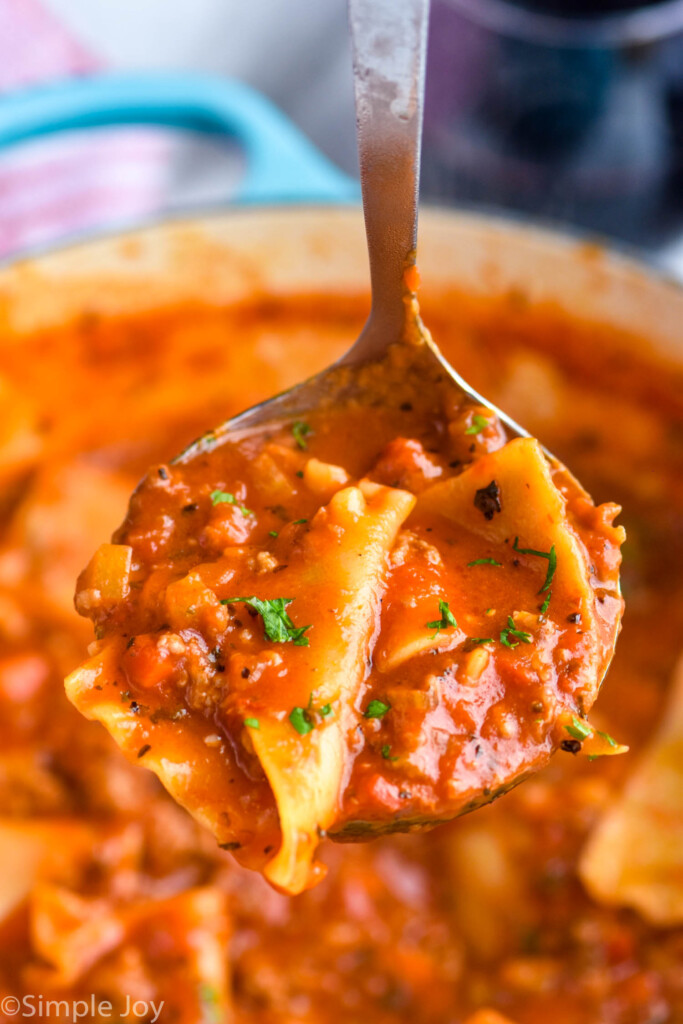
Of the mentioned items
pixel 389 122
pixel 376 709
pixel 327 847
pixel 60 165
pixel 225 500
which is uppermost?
pixel 389 122

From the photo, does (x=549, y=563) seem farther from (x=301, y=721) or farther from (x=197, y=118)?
(x=197, y=118)

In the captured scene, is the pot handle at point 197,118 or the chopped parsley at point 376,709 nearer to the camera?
the chopped parsley at point 376,709

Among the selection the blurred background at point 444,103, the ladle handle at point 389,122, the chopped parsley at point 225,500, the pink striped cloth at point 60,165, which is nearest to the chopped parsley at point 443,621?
the chopped parsley at point 225,500

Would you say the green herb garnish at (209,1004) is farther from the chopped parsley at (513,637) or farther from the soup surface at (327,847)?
the chopped parsley at (513,637)

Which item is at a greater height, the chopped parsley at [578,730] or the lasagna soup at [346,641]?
the lasagna soup at [346,641]

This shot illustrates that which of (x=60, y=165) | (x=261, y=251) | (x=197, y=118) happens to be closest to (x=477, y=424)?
(x=261, y=251)

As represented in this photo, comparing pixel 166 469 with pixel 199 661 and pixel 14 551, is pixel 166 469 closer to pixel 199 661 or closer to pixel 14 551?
pixel 199 661

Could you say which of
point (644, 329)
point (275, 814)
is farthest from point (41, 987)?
point (644, 329)
